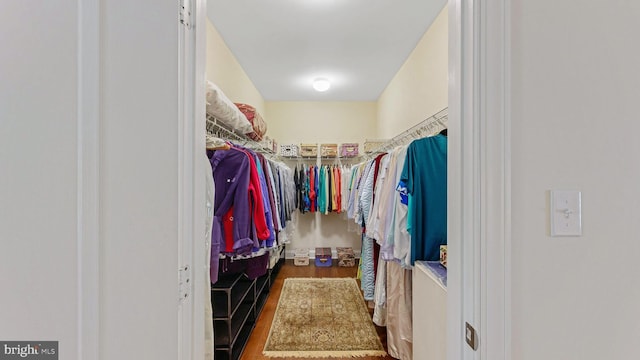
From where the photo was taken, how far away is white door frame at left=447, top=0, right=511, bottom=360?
645 mm

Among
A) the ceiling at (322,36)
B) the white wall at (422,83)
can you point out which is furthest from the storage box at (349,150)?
the ceiling at (322,36)

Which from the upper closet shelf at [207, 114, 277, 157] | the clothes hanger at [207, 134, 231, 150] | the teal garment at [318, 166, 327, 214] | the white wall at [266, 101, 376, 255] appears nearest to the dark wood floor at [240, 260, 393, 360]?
the white wall at [266, 101, 376, 255]

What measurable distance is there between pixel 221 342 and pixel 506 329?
1.77m

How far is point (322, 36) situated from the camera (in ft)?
8.27

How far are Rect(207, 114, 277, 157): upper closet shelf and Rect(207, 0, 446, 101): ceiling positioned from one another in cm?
95

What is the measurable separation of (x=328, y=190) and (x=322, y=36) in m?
2.22

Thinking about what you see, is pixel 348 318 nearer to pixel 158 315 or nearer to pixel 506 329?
pixel 506 329

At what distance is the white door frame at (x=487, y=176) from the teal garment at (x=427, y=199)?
0.87 metres

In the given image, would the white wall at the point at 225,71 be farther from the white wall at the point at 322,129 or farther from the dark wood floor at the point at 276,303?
the dark wood floor at the point at 276,303

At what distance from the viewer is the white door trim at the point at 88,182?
53cm

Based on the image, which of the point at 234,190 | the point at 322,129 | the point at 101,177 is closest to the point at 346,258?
the point at 322,129

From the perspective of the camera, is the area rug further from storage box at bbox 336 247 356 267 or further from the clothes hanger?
the clothes hanger

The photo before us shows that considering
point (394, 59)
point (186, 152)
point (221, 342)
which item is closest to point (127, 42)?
point (186, 152)

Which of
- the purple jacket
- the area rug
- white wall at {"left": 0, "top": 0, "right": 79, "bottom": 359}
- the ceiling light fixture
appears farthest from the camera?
the ceiling light fixture
